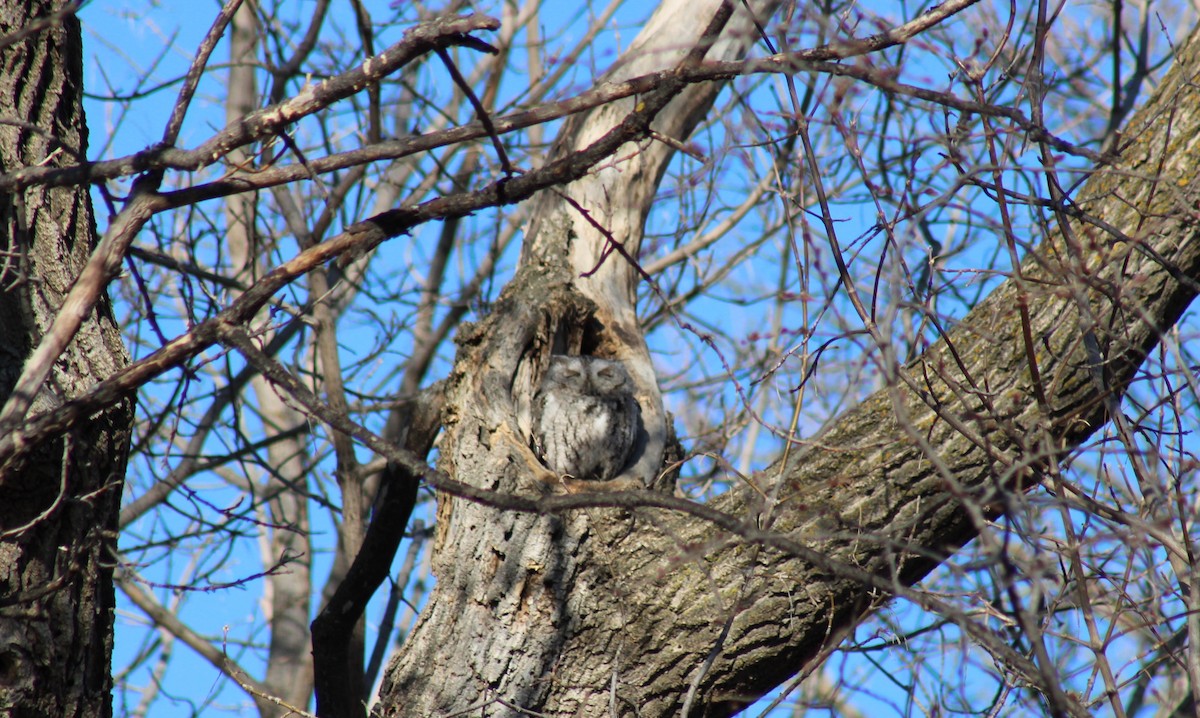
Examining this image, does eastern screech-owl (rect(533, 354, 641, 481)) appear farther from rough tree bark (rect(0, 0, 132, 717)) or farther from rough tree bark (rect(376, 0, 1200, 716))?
rough tree bark (rect(0, 0, 132, 717))

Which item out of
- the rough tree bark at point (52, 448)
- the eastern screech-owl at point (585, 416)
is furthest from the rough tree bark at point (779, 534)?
the eastern screech-owl at point (585, 416)

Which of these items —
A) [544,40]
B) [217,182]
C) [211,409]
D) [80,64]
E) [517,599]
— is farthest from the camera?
[544,40]

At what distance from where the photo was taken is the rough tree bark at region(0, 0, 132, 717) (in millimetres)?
2248

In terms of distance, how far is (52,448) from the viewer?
7.80 feet

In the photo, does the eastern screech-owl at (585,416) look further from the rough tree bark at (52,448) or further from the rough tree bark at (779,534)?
the rough tree bark at (52,448)

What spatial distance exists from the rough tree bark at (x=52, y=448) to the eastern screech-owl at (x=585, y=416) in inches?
90.7

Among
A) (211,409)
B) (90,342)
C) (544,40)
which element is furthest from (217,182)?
(544,40)

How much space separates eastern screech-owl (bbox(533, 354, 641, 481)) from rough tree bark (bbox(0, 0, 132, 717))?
90.7 inches

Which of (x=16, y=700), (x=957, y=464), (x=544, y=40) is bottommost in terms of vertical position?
(x=16, y=700)

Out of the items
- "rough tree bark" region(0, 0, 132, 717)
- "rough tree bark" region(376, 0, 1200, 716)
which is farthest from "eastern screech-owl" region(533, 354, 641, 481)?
"rough tree bark" region(0, 0, 132, 717)

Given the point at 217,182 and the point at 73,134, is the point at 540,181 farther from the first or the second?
the point at 73,134

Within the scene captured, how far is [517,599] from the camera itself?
3143 millimetres

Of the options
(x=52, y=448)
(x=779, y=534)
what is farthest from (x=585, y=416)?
(x=52, y=448)

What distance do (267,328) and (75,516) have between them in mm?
638
